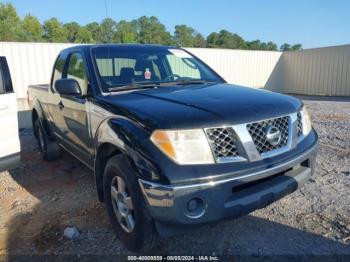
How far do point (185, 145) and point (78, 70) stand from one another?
216 cm

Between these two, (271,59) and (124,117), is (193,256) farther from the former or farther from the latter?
(271,59)

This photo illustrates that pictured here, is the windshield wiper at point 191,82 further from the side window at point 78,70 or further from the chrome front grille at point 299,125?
the chrome front grille at point 299,125

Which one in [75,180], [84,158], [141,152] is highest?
[141,152]

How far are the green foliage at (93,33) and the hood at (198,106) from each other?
1596cm

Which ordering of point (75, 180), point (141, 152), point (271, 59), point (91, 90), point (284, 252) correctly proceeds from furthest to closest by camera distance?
point (271, 59) → point (75, 180) → point (91, 90) → point (284, 252) → point (141, 152)

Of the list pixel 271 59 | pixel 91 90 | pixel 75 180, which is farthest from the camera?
pixel 271 59

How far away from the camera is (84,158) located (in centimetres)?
383

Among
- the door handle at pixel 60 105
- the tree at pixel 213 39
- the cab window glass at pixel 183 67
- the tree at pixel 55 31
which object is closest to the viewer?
the cab window glass at pixel 183 67

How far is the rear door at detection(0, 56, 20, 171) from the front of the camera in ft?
11.8

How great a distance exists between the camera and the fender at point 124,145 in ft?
7.91

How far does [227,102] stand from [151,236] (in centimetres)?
126

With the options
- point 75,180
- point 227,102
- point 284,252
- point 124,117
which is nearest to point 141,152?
point 124,117

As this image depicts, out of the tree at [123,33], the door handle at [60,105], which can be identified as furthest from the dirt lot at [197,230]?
the tree at [123,33]

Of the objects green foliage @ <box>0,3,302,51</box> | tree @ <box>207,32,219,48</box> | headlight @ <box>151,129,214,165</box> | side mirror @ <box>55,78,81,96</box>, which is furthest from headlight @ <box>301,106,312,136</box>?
tree @ <box>207,32,219,48</box>
